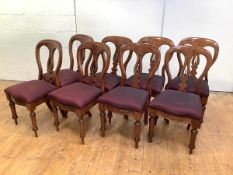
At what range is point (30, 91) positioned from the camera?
2.34m

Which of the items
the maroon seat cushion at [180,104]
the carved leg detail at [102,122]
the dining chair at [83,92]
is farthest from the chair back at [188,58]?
the carved leg detail at [102,122]

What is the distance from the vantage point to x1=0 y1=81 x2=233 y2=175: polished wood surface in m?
1.99

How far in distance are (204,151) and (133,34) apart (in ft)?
6.50

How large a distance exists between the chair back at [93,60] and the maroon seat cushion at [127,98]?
0.26 metres

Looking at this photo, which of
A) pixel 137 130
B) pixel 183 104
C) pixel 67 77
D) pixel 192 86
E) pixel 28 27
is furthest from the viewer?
pixel 28 27

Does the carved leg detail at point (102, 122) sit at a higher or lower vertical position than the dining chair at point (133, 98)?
lower

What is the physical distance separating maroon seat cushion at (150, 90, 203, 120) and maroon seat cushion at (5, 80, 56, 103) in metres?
1.15

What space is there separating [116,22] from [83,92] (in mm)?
1548

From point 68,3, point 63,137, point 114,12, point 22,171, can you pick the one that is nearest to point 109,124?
point 63,137

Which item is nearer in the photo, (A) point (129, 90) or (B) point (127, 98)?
(B) point (127, 98)

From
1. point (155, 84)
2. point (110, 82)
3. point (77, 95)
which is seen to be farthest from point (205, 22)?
point (77, 95)

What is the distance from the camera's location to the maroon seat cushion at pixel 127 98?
2.11 m

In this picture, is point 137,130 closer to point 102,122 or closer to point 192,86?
point 102,122

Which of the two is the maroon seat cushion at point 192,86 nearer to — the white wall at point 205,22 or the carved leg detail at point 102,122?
the carved leg detail at point 102,122
